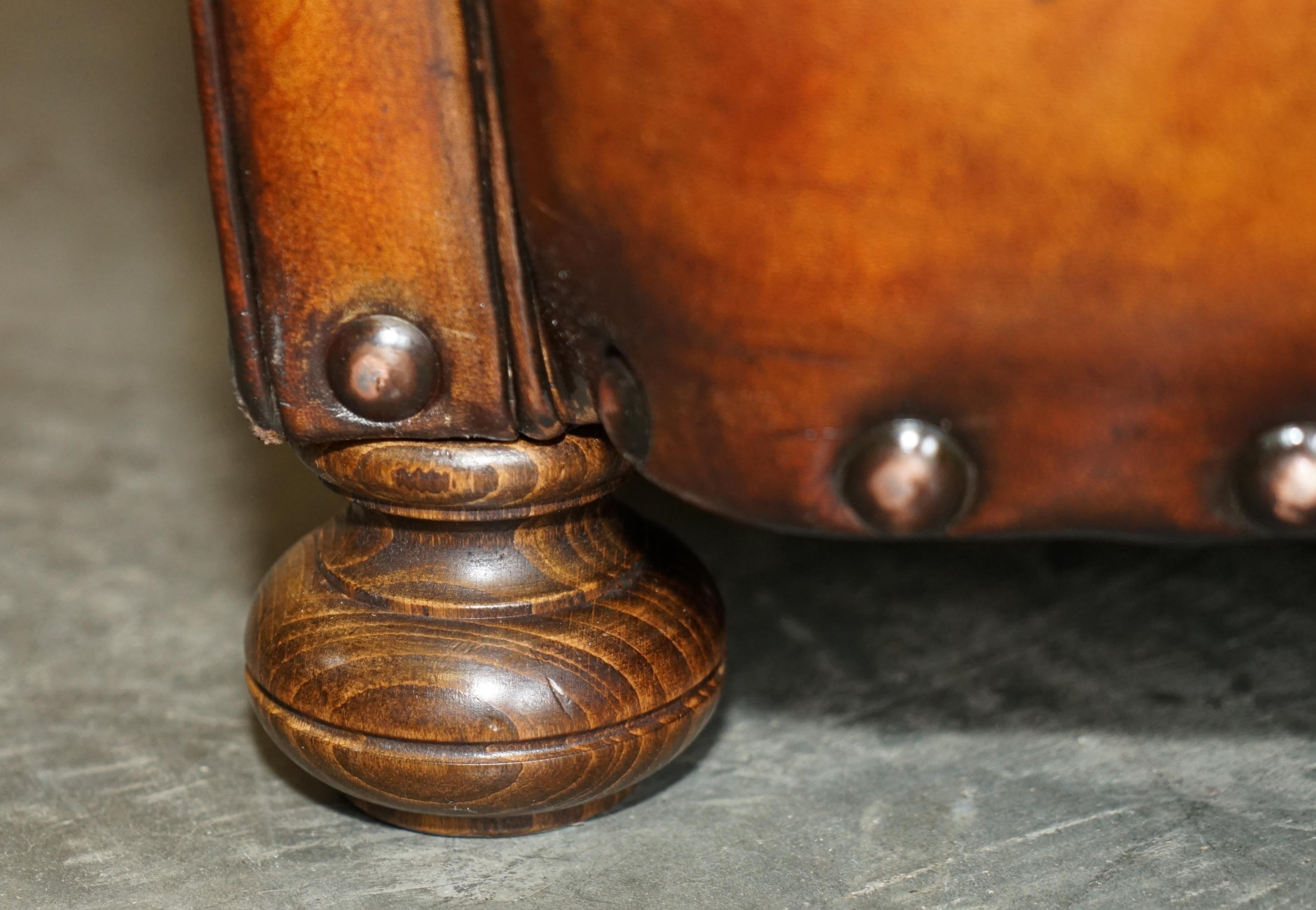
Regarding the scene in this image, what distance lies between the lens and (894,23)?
46cm

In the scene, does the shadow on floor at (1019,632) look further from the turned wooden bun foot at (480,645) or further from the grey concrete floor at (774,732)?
the turned wooden bun foot at (480,645)

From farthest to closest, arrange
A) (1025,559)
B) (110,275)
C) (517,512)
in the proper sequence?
(110,275), (1025,559), (517,512)

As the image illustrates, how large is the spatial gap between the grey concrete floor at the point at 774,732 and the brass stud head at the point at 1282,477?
243mm

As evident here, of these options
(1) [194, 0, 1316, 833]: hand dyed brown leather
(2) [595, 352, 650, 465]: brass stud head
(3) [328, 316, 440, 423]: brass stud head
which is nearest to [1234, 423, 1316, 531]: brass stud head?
(1) [194, 0, 1316, 833]: hand dyed brown leather

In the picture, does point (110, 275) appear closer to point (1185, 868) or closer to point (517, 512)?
point (517, 512)

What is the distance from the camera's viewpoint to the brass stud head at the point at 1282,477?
49 centimetres

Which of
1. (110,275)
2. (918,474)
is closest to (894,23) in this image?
(918,474)

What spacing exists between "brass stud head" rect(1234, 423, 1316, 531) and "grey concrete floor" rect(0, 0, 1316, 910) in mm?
243

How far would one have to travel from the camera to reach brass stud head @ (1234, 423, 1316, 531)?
486 mm

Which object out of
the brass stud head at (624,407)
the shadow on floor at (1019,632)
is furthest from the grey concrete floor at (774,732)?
the brass stud head at (624,407)

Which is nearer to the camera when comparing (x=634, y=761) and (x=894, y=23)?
(x=894, y=23)

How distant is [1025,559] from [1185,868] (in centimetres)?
40

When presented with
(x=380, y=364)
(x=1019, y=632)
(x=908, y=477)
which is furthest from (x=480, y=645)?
(x=1019, y=632)

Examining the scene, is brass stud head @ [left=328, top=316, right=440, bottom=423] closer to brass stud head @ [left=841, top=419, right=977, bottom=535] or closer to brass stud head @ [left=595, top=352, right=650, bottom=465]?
brass stud head @ [left=595, top=352, right=650, bottom=465]
